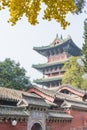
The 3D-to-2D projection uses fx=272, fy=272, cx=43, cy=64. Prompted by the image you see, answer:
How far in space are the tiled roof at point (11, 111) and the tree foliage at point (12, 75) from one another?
20058 millimetres

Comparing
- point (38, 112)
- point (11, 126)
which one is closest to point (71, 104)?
point (38, 112)

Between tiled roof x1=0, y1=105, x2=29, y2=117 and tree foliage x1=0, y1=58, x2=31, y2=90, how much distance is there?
65.8 ft

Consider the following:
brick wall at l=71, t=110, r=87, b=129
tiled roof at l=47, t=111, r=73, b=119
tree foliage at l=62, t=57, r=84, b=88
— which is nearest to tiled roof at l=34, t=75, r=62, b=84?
tree foliage at l=62, t=57, r=84, b=88

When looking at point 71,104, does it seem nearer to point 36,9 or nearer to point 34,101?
point 34,101

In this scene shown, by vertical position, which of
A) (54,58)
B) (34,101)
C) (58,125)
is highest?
(54,58)

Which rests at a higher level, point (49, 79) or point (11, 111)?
point (49, 79)

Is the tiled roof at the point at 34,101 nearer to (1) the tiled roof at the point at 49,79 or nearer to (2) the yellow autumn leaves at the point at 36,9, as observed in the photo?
(2) the yellow autumn leaves at the point at 36,9

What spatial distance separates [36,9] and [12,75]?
Result: 118 ft

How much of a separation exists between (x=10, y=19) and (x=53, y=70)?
A: 52675mm

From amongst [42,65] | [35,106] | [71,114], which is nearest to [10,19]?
[35,106]

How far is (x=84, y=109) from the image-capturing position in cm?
2781

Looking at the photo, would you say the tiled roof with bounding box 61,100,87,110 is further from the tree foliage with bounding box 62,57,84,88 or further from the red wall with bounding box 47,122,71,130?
the tree foliage with bounding box 62,57,84,88

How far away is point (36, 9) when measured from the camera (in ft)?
17.1

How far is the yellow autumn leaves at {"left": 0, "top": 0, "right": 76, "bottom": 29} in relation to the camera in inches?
200
